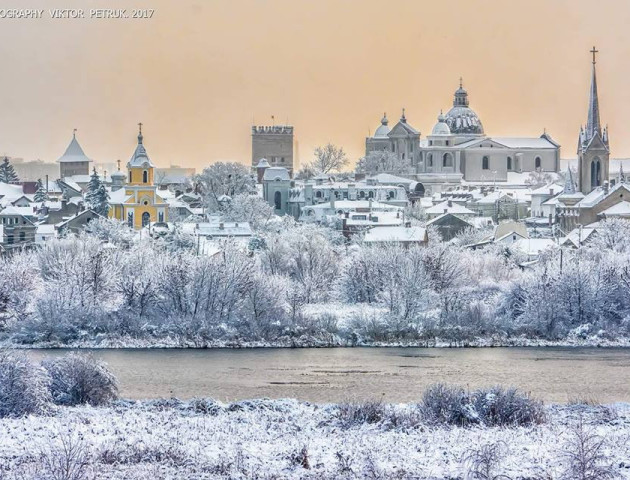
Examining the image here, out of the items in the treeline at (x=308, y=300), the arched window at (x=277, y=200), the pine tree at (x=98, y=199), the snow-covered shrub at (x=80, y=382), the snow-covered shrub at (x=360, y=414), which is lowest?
the snow-covered shrub at (x=360, y=414)

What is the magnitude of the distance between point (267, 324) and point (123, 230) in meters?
20.2

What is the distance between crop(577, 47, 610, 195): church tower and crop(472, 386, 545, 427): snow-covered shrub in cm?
4059

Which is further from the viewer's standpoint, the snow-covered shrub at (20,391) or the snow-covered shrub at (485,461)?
the snow-covered shrub at (20,391)

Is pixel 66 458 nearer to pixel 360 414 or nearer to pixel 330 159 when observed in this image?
pixel 360 414

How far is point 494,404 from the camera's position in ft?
60.6

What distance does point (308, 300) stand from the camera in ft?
119

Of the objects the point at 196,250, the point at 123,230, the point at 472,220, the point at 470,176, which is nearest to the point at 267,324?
the point at 196,250

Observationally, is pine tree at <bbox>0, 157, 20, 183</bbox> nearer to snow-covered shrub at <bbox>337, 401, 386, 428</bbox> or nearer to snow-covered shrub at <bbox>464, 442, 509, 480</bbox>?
snow-covered shrub at <bbox>337, 401, 386, 428</bbox>

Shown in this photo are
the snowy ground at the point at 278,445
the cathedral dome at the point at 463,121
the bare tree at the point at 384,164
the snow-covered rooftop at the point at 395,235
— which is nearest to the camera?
the snowy ground at the point at 278,445

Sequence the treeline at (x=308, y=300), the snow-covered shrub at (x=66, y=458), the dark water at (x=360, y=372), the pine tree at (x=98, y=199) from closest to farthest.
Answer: the snow-covered shrub at (x=66, y=458) → the dark water at (x=360, y=372) → the treeline at (x=308, y=300) → the pine tree at (x=98, y=199)

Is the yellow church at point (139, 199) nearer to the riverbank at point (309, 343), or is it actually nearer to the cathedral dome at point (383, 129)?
the riverbank at point (309, 343)

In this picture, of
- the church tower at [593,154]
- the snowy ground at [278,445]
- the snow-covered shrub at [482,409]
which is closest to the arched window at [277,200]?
the church tower at [593,154]

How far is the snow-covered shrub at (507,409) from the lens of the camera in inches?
716

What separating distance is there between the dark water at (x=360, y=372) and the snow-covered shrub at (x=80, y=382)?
1.96 metres
